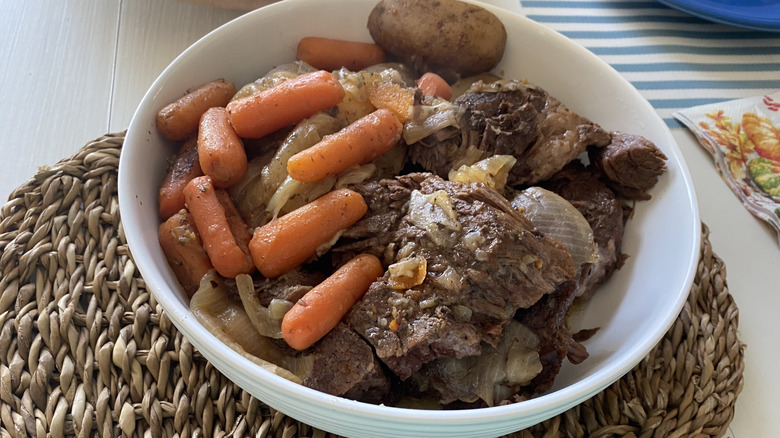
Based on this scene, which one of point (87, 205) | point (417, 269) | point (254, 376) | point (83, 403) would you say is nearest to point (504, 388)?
point (417, 269)

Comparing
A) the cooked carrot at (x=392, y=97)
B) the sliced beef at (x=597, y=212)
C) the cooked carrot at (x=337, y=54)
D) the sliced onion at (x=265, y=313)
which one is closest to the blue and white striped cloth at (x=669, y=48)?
the sliced beef at (x=597, y=212)

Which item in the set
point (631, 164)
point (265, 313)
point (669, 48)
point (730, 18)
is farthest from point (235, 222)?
point (730, 18)

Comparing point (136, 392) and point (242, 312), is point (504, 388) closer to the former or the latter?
point (242, 312)

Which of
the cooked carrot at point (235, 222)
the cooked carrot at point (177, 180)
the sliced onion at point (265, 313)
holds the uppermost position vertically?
the cooked carrot at point (177, 180)

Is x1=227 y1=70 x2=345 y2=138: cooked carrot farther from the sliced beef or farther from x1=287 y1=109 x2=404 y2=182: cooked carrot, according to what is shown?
the sliced beef

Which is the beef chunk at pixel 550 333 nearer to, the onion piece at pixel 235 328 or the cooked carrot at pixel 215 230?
the onion piece at pixel 235 328

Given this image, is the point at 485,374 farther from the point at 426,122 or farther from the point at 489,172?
the point at 426,122
